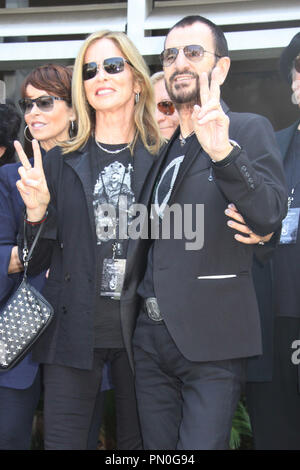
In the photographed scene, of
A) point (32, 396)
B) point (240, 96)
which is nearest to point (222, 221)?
point (32, 396)

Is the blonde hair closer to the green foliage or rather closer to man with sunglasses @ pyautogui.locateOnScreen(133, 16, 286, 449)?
man with sunglasses @ pyautogui.locateOnScreen(133, 16, 286, 449)

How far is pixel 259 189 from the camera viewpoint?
2021 mm

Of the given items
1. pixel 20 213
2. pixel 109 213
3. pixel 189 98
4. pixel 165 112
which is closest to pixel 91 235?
pixel 109 213

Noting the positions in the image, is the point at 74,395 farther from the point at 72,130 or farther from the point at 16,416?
the point at 72,130

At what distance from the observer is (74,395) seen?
242 centimetres

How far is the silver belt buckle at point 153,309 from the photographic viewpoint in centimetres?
227

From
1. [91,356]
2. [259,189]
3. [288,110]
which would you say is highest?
[288,110]

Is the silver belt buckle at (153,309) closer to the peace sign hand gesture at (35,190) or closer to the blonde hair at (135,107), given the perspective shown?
the peace sign hand gesture at (35,190)

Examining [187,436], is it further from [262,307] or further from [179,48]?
[179,48]

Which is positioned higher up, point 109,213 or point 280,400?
point 109,213

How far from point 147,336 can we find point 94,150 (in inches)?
35.0

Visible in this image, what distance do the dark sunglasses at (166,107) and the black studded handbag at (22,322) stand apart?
1.45 m

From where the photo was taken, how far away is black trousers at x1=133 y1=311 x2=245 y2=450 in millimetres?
2100

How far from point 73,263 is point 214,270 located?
63cm
